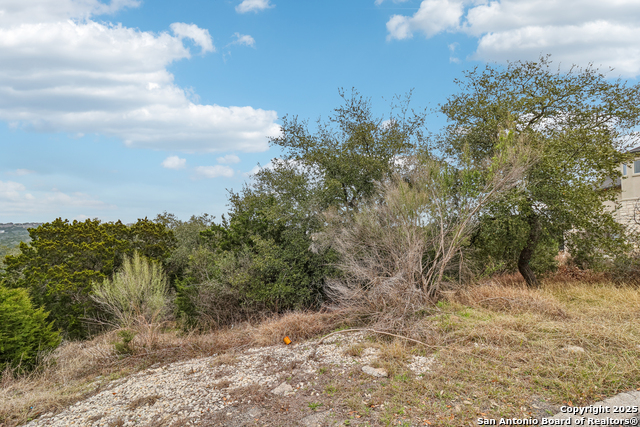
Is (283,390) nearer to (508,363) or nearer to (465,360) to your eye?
(465,360)

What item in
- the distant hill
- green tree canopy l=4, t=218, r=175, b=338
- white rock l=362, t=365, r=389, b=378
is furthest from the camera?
the distant hill

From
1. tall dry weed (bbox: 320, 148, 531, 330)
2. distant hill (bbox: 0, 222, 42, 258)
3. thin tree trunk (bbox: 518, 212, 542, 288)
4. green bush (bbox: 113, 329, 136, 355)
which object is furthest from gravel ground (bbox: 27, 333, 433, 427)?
distant hill (bbox: 0, 222, 42, 258)

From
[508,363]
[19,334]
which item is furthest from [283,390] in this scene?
[19,334]


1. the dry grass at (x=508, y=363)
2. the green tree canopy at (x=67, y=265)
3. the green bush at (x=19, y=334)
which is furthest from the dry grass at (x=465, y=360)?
the green tree canopy at (x=67, y=265)

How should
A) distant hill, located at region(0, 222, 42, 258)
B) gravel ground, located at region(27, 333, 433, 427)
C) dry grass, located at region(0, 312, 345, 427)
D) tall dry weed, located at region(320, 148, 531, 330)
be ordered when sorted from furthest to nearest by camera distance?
distant hill, located at region(0, 222, 42, 258) < tall dry weed, located at region(320, 148, 531, 330) < dry grass, located at region(0, 312, 345, 427) < gravel ground, located at region(27, 333, 433, 427)

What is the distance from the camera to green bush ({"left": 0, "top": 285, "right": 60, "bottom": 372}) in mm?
7832

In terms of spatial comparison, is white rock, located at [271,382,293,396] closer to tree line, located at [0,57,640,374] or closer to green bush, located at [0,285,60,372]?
tree line, located at [0,57,640,374]

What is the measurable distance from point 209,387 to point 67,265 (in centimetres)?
1182

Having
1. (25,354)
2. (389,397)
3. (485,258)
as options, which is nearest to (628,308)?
(485,258)

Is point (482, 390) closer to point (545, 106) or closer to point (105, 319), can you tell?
point (545, 106)

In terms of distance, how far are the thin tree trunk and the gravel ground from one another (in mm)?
6215

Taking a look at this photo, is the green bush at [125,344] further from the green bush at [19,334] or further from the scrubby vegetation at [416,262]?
the green bush at [19,334]

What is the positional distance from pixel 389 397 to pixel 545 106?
31.6ft

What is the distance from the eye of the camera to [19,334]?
802cm
